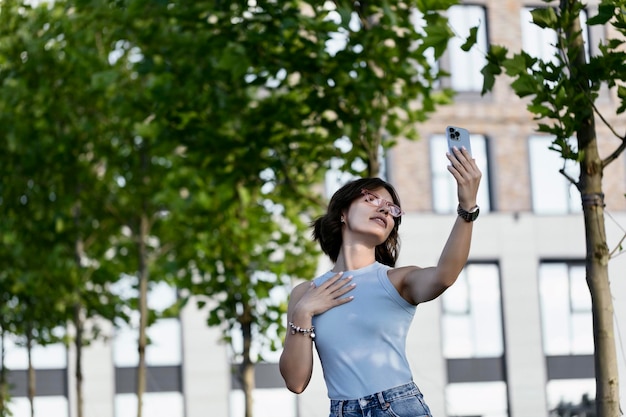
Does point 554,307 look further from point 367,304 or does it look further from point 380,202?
point 367,304

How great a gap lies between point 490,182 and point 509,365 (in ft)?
15.8

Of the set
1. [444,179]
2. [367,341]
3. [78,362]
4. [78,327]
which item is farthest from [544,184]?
[367,341]

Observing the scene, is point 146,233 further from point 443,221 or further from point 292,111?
point 443,221

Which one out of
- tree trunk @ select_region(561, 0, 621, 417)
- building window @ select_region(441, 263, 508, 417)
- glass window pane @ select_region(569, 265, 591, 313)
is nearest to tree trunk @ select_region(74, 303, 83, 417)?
building window @ select_region(441, 263, 508, 417)

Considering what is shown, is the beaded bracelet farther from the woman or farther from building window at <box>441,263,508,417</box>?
building window at <box>441,263,508,417</box>

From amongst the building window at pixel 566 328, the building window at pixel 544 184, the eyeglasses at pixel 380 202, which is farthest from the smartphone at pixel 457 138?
the building window at pixel 544 184

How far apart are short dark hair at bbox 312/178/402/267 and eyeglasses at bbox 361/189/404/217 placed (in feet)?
0.10

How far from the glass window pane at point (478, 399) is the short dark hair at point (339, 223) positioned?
28518 mm

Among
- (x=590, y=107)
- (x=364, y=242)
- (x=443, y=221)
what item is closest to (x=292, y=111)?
(x=590, y=107)

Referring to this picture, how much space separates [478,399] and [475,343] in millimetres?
1508

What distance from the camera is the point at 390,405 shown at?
545 cm

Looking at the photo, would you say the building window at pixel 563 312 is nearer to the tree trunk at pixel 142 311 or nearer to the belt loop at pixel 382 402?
the tree trunk at pixel 142 311

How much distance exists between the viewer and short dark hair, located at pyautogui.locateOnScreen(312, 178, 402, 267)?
5.95m

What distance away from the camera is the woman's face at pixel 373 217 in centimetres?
587
